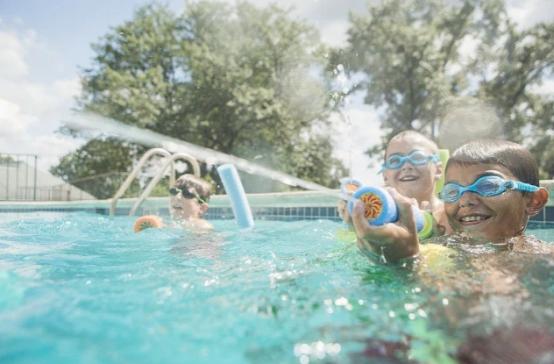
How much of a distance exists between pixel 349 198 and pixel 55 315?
1.31 m

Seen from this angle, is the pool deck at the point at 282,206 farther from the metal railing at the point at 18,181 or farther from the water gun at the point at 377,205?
the metal railing at the point at 18,181

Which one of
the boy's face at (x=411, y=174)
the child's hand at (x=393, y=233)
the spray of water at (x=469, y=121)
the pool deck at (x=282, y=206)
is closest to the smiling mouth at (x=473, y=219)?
the child's hand at (x=393, y=233)

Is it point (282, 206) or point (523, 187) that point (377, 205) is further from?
point (282, 206)

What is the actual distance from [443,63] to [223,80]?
13044mm

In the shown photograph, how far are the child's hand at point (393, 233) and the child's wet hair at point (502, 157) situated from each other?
0.87 metres

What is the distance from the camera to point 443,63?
24.8 metres

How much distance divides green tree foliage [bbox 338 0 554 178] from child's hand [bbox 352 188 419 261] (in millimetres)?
22332

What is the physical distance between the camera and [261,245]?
13.3 feet

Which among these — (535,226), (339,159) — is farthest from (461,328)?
(339,159)

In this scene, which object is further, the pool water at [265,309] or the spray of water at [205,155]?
the spray of water at [205,155]

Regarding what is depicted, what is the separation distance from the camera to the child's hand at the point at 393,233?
1.93 m

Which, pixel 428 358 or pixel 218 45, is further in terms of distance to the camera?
pixel 218 45

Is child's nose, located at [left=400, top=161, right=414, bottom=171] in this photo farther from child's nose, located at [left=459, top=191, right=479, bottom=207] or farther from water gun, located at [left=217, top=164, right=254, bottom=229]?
water gun, located at [left=217, top=164, right=254, bottom=229]

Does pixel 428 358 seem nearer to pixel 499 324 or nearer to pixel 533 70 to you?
pixel 499 324
